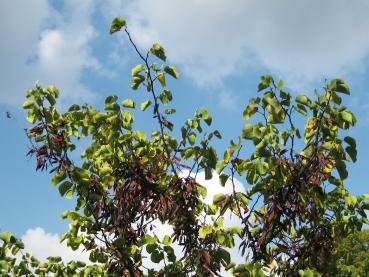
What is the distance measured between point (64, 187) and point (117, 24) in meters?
1.97

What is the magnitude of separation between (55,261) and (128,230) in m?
1.25

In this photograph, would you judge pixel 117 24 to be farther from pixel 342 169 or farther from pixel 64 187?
pixel 342 169

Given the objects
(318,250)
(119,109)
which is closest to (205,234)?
(318,250)

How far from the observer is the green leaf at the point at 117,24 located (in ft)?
17.4

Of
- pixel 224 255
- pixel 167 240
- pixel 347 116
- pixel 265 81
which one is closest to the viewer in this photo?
pixel 347 116

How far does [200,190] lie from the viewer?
225 inches

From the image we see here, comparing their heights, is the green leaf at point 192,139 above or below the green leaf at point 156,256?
above

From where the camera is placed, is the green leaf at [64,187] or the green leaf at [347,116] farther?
the green leaf at [64,187]

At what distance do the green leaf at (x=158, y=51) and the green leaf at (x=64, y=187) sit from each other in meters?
1.82

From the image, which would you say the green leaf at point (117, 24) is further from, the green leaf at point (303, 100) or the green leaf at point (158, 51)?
the green leaf at point (303, 100)

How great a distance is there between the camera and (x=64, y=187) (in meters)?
5.08

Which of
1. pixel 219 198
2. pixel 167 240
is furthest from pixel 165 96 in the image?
pixel 167 240

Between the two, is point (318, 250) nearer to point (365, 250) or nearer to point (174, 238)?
point (174, 238)

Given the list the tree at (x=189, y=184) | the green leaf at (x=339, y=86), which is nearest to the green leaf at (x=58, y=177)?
the tree at (x=189, y=184)
